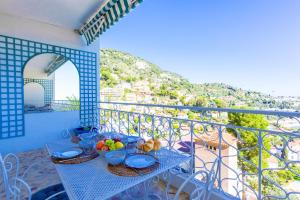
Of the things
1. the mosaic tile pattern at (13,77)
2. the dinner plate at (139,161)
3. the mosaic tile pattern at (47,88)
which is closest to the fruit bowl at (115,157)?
the dinner plate at (139,161)

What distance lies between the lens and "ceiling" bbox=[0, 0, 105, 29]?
2961 mm

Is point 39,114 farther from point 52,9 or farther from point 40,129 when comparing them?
point 52,9

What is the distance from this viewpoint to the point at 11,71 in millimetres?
3324

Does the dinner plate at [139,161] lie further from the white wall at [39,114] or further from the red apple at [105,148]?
the white wall at [39,114]

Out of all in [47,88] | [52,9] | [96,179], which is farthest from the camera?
[47,88]

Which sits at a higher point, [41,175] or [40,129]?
[40,129]

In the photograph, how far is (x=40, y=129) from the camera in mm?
3709

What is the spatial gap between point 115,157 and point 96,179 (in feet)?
0.61

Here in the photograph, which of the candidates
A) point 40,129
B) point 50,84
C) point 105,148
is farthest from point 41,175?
point 50,84

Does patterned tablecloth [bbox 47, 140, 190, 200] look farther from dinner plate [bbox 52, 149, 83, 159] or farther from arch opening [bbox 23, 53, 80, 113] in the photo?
arch opening [bbox 23, 53, 80, 113]

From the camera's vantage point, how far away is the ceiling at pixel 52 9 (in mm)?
2961

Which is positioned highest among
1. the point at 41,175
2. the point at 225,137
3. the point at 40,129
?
the point at 225,137

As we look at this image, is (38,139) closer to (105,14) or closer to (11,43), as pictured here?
(11,43)

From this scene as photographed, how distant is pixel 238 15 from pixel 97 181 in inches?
1143
